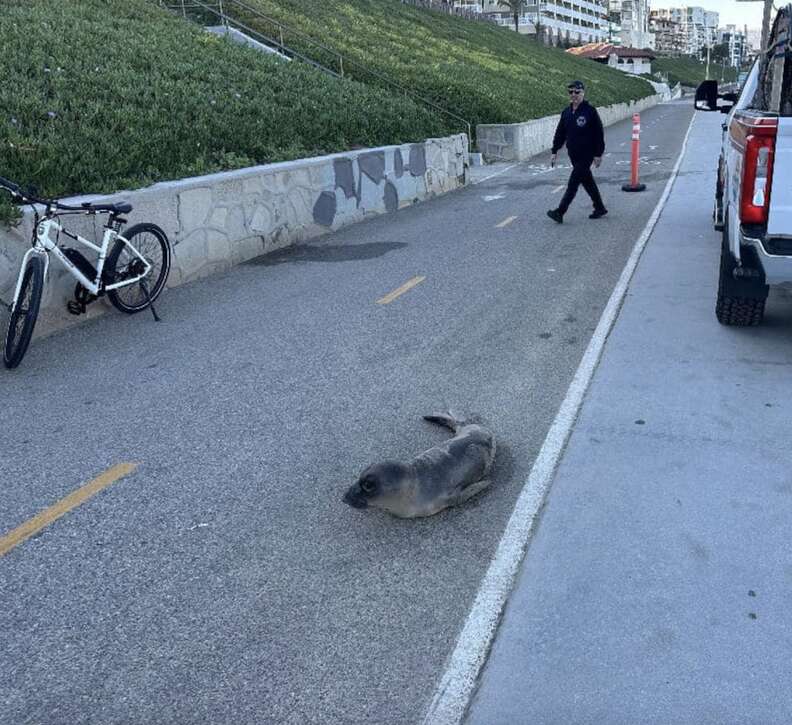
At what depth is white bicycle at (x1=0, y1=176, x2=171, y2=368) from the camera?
290 inches

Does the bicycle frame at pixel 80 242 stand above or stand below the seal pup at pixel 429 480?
above

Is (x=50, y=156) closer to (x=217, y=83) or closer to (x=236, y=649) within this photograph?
(x=217, y=83)

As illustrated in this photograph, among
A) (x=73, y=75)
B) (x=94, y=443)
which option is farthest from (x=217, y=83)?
(x=94, y=443)

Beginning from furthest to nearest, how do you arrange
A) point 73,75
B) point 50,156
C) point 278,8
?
point 278,8 < point 73,75 < point 50,156

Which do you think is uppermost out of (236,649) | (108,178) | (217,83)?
(217,83)

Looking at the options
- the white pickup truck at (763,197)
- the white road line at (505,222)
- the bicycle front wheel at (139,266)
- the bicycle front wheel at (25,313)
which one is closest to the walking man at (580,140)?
the white road line at (505,222)

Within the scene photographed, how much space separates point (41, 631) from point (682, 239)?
1043 cm

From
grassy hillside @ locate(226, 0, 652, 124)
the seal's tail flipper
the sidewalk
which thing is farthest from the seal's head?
grassy hillside @ locate(226, 0, 652, 124)

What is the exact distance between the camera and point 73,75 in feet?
43.4

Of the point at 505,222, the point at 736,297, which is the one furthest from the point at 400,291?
the point at 505,222

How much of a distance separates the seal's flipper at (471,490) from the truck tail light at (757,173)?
10.4 ft

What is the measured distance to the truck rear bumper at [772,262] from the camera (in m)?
6.37

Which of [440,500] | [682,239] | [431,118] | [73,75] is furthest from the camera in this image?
[431,118]

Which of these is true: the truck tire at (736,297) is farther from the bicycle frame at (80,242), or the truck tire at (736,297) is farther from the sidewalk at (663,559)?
the bicycle frame at (80,242)
